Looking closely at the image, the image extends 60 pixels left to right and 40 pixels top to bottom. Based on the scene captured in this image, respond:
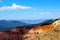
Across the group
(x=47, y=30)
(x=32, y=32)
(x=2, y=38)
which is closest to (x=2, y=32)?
(x=2, y=38)

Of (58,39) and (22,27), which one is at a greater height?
(22,27)

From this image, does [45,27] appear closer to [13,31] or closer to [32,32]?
[32,32]

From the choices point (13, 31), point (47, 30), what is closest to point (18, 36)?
point (13, 31)

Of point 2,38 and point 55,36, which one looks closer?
point 55,36

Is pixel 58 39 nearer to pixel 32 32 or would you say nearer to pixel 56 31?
pixel 56 31

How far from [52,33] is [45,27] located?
0.57 meters

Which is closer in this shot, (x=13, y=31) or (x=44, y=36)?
(x=44, y=36)

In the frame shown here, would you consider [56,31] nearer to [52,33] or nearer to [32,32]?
[52,33]

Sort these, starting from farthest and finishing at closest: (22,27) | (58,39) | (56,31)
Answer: (22,27) → (56,31) → (58,39)

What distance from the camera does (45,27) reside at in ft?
28.8

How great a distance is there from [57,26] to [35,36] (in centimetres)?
93

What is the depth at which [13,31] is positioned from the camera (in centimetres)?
884

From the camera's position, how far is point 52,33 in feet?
27.2

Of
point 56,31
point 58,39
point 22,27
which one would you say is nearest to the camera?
point 58,39
